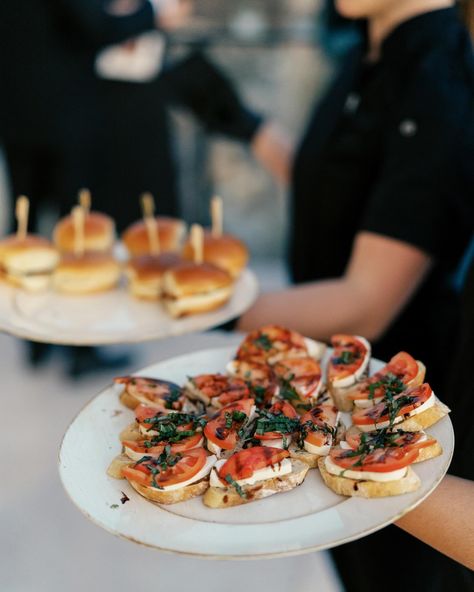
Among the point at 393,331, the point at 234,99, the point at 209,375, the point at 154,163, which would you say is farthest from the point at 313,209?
the point at 154,163

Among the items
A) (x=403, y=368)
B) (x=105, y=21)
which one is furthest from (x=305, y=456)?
(x=105, y=21)

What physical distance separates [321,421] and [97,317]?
36.9 inches

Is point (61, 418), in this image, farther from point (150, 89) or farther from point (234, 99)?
point (150, 89)

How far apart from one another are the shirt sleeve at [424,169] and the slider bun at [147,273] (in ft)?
2.24

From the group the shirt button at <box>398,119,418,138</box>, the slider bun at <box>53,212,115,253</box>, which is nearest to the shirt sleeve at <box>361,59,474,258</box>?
the shirt button at <box>398,119,418,138</box>

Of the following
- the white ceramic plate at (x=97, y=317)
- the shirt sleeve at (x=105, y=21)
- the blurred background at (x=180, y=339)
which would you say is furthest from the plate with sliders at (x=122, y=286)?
the shirt sleeve at (x=105, y=21)

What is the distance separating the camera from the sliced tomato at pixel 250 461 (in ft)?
3.52

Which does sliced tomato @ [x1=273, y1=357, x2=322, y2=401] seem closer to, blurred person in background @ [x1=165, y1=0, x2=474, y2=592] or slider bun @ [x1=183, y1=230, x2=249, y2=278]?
blurred person in background @ [x1=165, y1=0, x2=474, y2=592]

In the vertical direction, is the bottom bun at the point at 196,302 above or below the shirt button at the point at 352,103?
below

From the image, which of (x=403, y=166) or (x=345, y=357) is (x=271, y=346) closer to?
(x=345, y=357)

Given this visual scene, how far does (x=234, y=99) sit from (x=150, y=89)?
2.20m

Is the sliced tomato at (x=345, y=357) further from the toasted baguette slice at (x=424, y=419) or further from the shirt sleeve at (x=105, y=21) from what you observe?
the shirt sleeve at (x=105, y=21)

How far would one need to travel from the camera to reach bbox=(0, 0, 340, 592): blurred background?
8.45ft

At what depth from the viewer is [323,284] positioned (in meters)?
1.96
